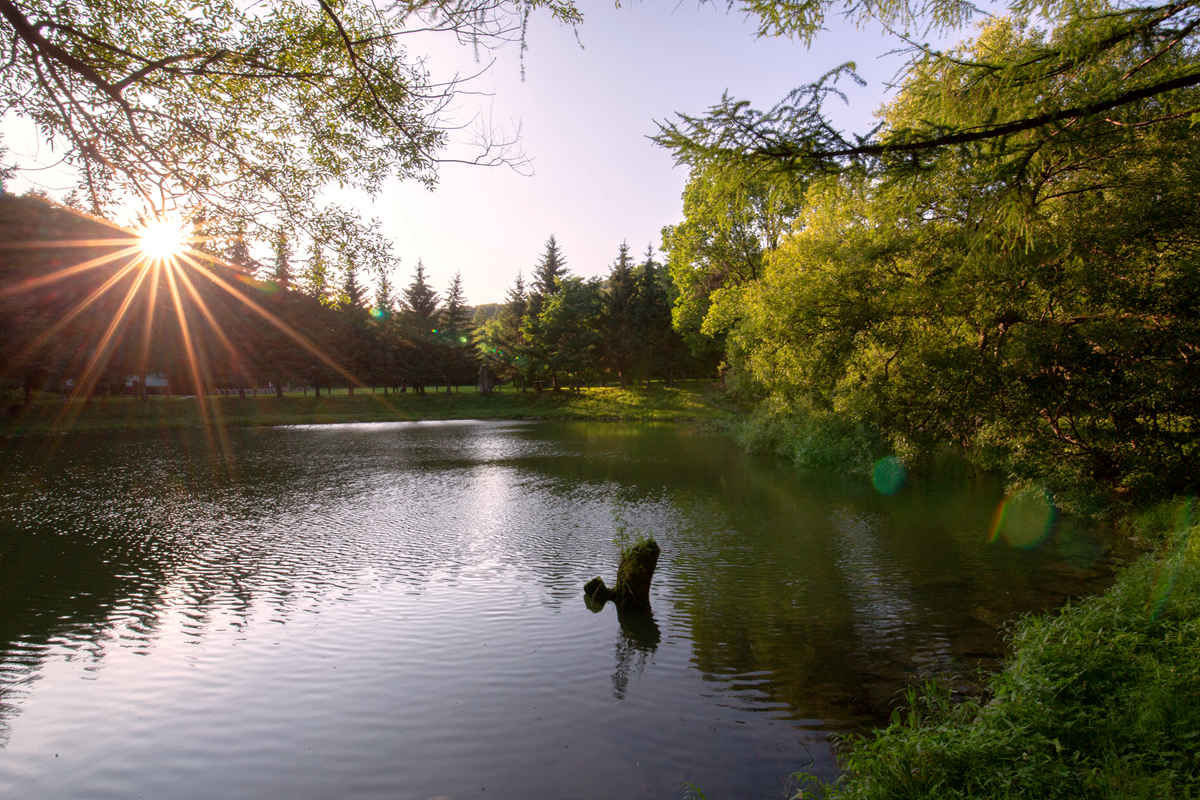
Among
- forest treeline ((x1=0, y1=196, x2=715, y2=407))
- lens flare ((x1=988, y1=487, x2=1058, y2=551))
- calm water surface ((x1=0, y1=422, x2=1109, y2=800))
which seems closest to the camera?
calm water surface ((x1=0, y1=422, x2=1109, y2=800))

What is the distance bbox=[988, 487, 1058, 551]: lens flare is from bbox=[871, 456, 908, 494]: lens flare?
10.8ft

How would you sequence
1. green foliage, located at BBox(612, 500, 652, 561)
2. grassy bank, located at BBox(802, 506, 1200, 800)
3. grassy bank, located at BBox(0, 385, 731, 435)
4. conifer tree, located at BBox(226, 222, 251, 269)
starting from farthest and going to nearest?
grassy bank, located at BBox(0, 385, 731, 435) → green foliage, located at BBox(612, 500, 652, 561) → conifer tree, located at BBox(226, 222, 251, 269) → grassy bank, located at BBox(802, 506, 1200, 800)

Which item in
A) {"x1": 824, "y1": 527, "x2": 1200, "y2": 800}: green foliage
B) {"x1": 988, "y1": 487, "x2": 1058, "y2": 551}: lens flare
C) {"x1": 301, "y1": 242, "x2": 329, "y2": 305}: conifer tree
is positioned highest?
{"x1": 301, "y1": 242, "x2": 329, "y2": 305}: conifer tree

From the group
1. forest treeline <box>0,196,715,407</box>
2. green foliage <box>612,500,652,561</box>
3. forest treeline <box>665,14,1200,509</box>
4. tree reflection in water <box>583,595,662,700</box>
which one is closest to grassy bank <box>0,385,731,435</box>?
forest treeline <box>0,196,715,407</box>

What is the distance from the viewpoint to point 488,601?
31.9ft

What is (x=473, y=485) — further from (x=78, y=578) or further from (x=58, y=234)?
(x=58, y=234)

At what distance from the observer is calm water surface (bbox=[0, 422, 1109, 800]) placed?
557cm

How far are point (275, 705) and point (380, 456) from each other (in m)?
23.1

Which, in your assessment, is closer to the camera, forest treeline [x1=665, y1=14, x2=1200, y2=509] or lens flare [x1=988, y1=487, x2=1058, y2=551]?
forest treeline [x1=665, y1=14, x2=1200, y2=509]

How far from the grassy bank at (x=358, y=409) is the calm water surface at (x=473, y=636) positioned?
26.7 metres

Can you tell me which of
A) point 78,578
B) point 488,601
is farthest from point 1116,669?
point 78,578

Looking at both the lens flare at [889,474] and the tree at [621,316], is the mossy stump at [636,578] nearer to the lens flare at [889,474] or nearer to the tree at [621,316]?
the lens flare at [889,474]

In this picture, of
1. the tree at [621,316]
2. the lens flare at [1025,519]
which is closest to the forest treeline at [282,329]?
the tree at [621,316]

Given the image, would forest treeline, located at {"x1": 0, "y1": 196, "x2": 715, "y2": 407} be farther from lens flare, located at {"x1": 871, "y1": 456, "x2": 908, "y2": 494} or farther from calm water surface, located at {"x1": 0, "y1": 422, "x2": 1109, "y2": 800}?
lens flare, located at {"x1": 871, "y1": 456, "x2": 908, "y2": 494}
